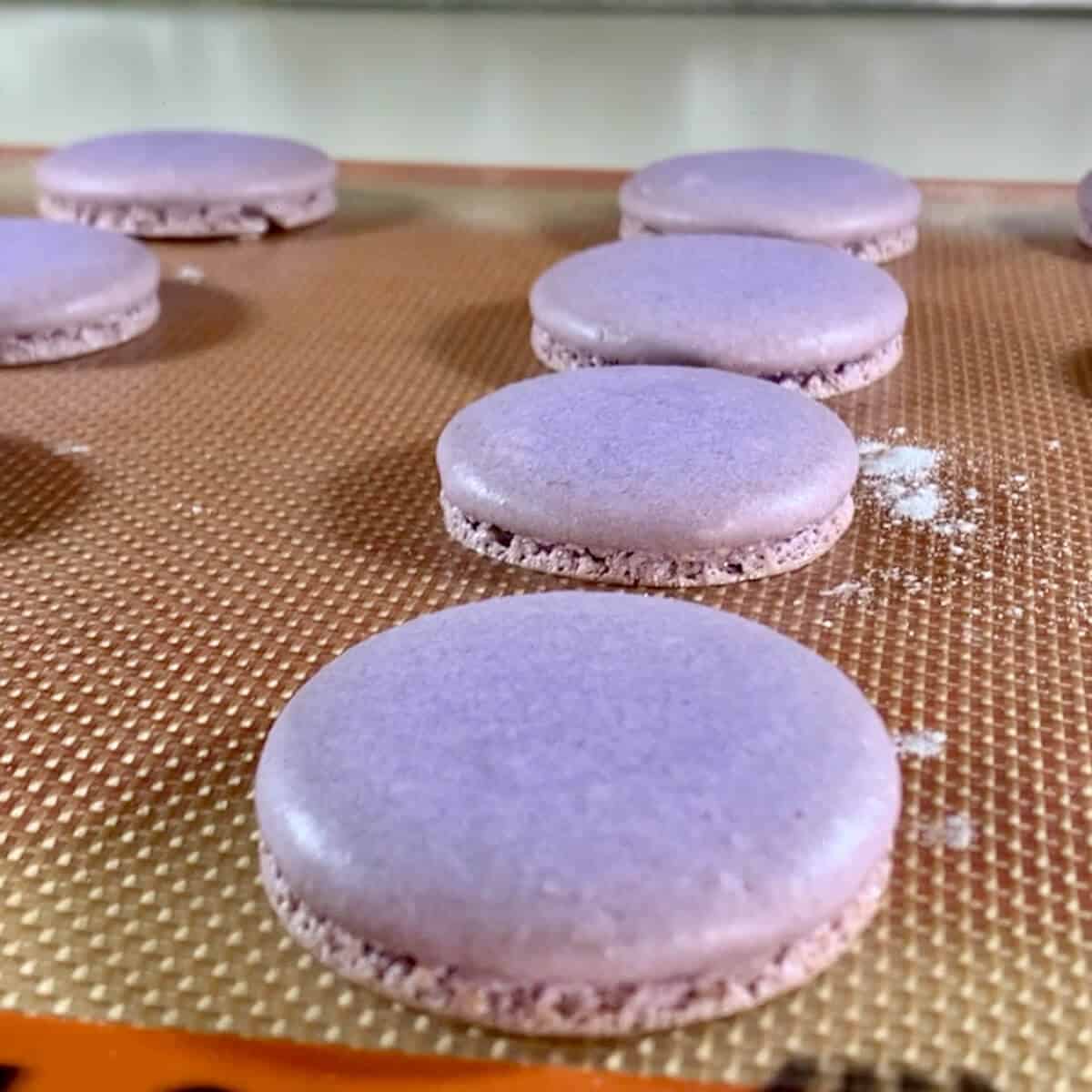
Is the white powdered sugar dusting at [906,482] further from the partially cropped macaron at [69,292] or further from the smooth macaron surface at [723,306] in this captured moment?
the partially cropped macaron at [69,292]

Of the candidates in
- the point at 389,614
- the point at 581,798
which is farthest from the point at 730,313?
the point at 581,798

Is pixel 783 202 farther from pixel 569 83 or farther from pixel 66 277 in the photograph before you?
pixel 66 277

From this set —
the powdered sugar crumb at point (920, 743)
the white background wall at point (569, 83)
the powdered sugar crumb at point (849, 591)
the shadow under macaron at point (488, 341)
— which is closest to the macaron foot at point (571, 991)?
the powdered sugar crumb at point (920, 743)

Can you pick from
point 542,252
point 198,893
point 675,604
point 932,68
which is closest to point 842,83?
point 932,68

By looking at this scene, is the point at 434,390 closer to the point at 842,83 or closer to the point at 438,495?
the point at 438,495

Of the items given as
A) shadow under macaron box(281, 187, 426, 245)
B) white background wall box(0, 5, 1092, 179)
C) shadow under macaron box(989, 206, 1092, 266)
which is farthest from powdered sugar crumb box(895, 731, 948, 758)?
white background wall box(0, 5, 1092, 179)

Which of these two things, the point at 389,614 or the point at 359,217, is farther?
the point at 359,217
